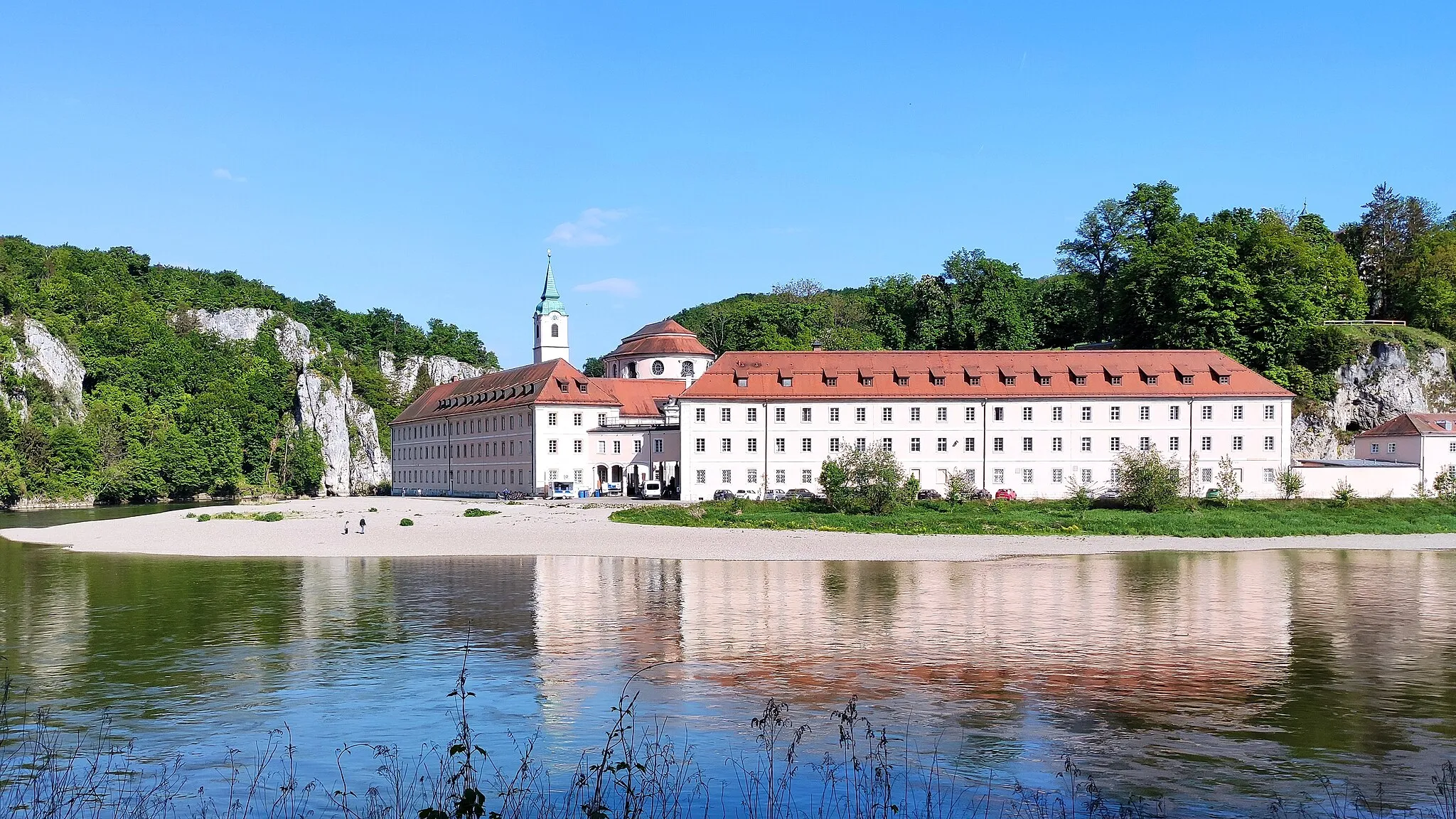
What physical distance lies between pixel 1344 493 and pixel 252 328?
119 meters

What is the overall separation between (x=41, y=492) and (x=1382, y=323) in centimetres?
11068

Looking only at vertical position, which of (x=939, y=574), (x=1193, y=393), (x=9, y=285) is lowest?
(x=939, y=574)

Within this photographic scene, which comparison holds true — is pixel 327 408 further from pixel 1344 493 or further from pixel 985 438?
pixel 1344 493

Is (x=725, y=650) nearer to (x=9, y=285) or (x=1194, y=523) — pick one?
(x=1194, y=523)

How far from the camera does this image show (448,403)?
4363 inches

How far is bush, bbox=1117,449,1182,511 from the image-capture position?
2514 inches

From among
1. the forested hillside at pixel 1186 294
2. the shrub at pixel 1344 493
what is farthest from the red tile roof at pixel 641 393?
the shrub at pixel 1344 493

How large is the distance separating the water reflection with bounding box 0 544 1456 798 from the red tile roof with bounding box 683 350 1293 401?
1373 inches

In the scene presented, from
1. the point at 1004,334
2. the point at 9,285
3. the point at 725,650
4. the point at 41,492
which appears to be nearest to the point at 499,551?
the point at 725,650

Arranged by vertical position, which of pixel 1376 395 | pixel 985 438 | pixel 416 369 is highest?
pixel 416 369

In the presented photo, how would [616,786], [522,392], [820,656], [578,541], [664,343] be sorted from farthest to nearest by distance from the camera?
[664,343] < [522,392] < [578,541] < [820,656] < [616,786]

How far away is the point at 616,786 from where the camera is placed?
14.9m

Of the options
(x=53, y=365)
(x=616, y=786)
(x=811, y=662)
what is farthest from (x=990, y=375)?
(x=53, y=365)

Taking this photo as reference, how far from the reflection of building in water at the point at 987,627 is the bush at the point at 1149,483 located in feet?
65.8
